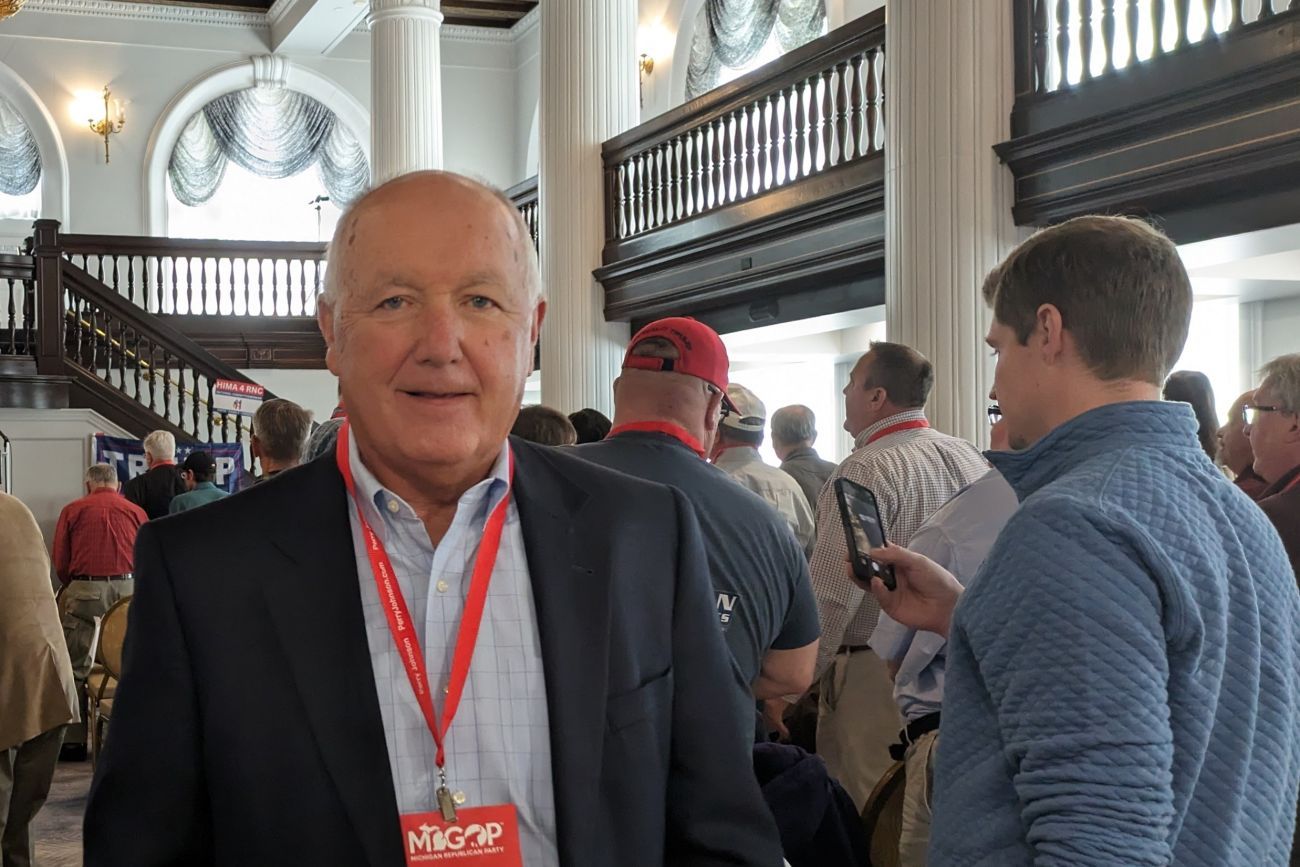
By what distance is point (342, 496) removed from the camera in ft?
4.84

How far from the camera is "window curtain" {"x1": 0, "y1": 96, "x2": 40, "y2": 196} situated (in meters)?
17.1

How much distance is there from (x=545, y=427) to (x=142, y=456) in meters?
8.74

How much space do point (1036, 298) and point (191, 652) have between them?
1018 millimetres

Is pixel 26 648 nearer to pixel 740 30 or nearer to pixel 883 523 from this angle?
pixel 883 523

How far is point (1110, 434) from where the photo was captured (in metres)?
1.64

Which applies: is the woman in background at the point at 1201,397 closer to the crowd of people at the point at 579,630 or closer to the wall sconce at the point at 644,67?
the crowd of people at the point at 579,630

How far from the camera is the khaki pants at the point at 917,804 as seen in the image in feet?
8.77

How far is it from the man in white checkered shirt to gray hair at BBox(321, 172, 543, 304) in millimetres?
2329

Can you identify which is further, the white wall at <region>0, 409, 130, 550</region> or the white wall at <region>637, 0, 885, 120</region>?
the white wall at <region>637, 0, 885, 120</region>

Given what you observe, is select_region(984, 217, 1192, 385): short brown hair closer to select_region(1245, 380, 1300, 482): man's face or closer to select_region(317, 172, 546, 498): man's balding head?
select_region(317, 172, 546, 498): man's balding head

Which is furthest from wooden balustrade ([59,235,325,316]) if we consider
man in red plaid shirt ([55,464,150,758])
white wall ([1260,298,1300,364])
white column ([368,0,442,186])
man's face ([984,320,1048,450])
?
man's face ([984,320,1048,450])

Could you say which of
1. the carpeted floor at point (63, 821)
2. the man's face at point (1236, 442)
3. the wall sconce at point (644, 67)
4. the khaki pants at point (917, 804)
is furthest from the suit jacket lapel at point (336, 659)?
the wall sconce at point (644, 67)

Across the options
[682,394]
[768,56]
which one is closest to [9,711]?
[682,394]

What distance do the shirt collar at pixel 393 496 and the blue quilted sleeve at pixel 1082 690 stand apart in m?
0.55
